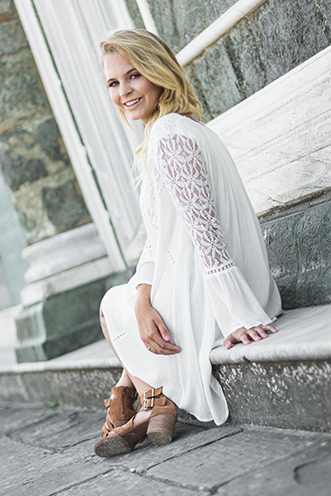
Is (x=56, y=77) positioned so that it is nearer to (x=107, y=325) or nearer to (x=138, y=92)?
(x=138, y=92)

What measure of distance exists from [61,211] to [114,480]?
2.58 metres

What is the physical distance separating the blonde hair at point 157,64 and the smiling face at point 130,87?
0.02 metres

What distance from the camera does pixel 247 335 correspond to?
1945mm

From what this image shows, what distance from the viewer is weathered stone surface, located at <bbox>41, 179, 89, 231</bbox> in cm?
418

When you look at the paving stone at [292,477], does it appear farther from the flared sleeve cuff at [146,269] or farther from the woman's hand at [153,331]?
the flared sleeve cuff at [146,269]

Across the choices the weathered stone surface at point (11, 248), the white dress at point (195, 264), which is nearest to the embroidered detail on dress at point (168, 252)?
the white dress at point (195, 264)

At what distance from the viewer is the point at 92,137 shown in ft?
13.7

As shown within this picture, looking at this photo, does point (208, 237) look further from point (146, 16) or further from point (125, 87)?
point (146, 16)

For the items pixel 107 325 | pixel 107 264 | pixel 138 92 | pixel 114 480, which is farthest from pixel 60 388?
pixel 138 92

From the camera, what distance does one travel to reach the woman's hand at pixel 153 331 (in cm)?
207

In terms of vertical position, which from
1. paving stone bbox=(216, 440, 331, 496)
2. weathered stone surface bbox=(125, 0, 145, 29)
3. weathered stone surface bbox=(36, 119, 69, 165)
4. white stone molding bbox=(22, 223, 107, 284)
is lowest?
paving stone bbox=(216, 440, 331, 496)

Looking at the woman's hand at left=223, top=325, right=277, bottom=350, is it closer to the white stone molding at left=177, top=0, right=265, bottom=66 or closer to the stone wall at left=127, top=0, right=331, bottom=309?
the stone wall at left=127, top=0, right=331, bottom=309

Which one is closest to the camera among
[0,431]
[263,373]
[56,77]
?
[263,373]

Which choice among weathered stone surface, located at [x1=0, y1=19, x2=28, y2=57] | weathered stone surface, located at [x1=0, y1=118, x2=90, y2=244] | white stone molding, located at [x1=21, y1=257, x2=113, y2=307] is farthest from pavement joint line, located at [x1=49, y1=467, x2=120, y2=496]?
weathered stone surface, located at [x1=0, y1=19, x2=28, y2=57]
